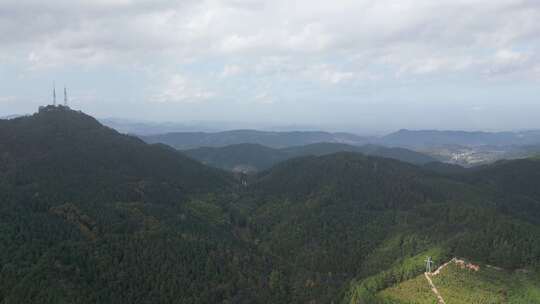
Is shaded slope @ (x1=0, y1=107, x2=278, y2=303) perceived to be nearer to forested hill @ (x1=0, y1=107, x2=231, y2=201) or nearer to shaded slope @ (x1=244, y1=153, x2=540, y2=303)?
forested hill @ (x1=0, y1=107, x2=231, y2=201)

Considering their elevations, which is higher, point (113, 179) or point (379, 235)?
point (113, 179)

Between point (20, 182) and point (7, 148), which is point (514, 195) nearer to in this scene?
point (20, 182)

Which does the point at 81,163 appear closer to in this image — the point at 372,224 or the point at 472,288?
the point at 372,224

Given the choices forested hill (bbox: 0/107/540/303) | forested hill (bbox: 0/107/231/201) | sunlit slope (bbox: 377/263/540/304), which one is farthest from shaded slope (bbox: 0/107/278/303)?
sunlit slope (bbox: 377/263/540/304)

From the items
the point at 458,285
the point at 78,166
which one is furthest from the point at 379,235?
the point at 78,166

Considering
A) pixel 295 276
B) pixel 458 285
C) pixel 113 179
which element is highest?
pixel 113 179

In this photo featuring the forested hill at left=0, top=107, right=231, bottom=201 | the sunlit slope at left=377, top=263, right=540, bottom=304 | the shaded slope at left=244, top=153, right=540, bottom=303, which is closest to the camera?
the sunlit slope at left=377, top=263, right=540, bottom=304

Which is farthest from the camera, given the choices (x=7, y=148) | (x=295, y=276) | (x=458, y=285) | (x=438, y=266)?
(x=7, y=148)

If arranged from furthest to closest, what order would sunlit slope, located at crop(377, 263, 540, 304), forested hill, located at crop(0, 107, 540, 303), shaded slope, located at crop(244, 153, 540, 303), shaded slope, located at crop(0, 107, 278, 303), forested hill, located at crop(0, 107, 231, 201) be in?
forested hill, located at crop(0, 107, 231, 201), shaded slope, located at crop(244, 153, 540, 303), forested hill, located at crop(0, 107, 540, 303), shaded slope, located at crop(0, 107, 278, 303), sunlit slope, located at crop(377, 263, 540, 304)
